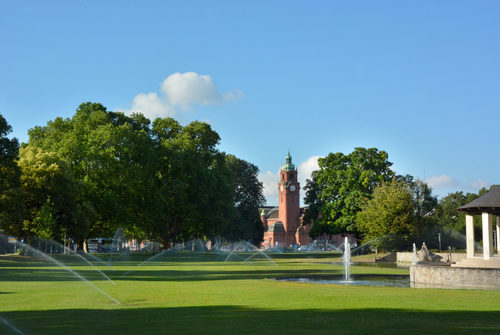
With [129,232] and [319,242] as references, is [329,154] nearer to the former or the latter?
[129,232]

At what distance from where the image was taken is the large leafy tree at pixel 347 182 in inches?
3479

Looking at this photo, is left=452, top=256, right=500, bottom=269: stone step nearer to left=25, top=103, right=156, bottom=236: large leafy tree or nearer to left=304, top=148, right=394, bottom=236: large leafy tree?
left=25, top=103, right=156, bottom=236: large leafy tree

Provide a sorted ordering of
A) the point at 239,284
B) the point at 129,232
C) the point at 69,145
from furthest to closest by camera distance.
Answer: the point at 129,232 → the point at 69,145 → the point at 239,284

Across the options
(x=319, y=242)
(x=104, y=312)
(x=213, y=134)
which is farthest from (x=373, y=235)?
(x=319, y=242)

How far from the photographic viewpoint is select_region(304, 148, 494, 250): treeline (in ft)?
237

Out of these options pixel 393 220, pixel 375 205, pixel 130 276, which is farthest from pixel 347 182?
pixel 130 276

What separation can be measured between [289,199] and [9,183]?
139999 millimetres

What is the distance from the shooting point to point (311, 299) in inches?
818

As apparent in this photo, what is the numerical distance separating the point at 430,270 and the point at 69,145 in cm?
4575

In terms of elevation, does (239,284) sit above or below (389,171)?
below

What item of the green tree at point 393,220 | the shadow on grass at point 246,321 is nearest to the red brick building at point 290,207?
the green tree at point 393,220

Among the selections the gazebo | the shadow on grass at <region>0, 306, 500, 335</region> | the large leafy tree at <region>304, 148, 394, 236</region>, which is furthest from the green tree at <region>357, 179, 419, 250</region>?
the shadow on grass at <region>0, 306, 500, 335</region>

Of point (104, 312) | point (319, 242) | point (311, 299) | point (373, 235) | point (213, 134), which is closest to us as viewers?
point (104, 312)

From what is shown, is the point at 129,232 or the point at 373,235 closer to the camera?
the point at 373,235
